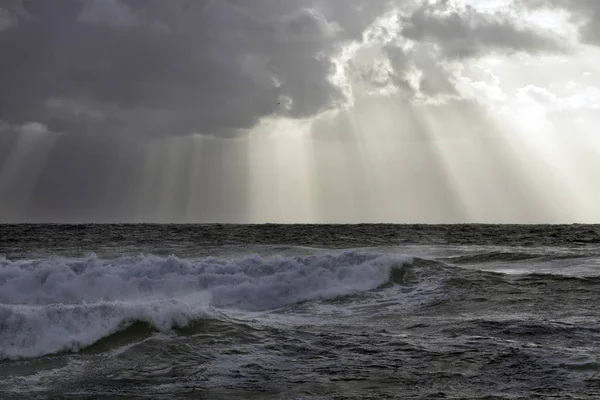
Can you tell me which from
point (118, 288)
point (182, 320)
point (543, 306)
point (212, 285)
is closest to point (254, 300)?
point (212, 285)

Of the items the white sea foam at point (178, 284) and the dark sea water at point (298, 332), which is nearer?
the dark sea water at point (298, 332)

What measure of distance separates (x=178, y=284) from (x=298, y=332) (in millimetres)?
8250

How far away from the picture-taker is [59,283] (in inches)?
718

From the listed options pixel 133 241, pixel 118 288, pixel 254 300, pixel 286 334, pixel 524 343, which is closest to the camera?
pixel 524 343

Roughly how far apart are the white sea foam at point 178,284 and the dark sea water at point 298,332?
5cm

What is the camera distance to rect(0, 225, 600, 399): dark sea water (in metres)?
8.17

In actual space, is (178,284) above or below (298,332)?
above

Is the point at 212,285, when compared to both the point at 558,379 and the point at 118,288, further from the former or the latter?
the point at 558,379

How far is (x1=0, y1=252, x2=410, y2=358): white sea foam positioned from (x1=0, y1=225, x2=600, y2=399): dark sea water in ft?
0.18

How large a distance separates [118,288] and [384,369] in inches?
452

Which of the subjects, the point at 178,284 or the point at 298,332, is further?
the point at 178,284

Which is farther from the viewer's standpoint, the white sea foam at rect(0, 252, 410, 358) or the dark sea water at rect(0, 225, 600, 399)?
the white sea foam at rect(0, 252, 410, 358)

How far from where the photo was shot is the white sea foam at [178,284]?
473 inches

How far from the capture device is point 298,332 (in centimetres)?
1171
